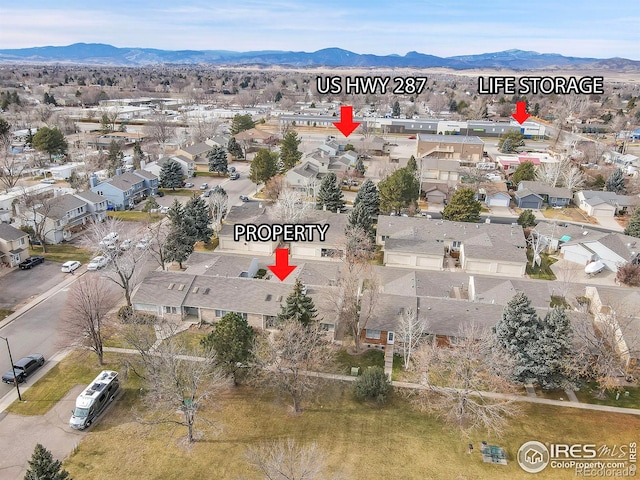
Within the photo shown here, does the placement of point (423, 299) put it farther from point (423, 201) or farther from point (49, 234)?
point (49, 234)

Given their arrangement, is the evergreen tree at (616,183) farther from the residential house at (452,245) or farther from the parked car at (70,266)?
the parked car at (70,266)

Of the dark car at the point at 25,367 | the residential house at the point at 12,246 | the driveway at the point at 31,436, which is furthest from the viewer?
the residential house at the point at 12,246

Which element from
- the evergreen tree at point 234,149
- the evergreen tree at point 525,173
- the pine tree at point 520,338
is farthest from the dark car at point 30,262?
the evergreen tree at point 525,173

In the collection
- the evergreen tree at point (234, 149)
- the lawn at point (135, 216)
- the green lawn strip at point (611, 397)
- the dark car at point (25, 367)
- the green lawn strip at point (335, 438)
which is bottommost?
the green lawn strip at point (335, 438)

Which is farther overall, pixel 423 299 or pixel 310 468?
pixel 423 299

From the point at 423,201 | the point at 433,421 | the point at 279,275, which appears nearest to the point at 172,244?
the point at 279,275

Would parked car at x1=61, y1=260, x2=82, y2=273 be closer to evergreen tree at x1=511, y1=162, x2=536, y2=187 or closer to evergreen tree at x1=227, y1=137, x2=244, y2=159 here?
evergreen tree at x1=227, y1=137, x2=244, y2=159
